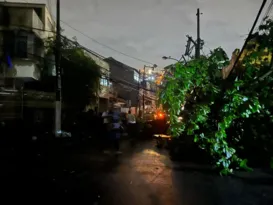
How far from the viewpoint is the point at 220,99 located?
10.4 metres

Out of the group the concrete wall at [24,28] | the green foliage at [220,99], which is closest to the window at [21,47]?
the concrete wall at [24,28]

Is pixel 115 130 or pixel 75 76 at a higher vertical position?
pixel 75 76

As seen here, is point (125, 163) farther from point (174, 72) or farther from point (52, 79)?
point (52, 79)

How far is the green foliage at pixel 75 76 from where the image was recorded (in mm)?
26938

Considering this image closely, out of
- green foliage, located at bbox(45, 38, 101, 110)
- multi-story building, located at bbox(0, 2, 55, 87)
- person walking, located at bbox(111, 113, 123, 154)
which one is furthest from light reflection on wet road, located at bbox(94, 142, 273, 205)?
green foliage, located at bbox(45, 38, 101, 110)

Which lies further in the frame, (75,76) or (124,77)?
(124,77)

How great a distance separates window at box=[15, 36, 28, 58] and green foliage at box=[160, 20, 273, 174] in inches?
583

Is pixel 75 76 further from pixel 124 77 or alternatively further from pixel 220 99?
pixel 124 77

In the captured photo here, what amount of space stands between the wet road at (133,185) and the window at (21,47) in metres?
12.5

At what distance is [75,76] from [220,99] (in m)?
18.2

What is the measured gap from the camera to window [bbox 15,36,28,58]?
2319 centimetres

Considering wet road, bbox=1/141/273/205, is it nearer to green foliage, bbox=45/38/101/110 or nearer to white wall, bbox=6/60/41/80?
white wall, bbox=6/60/41/80

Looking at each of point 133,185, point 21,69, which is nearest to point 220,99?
point 133,185

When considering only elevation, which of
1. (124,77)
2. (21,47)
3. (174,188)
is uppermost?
(124,77)
